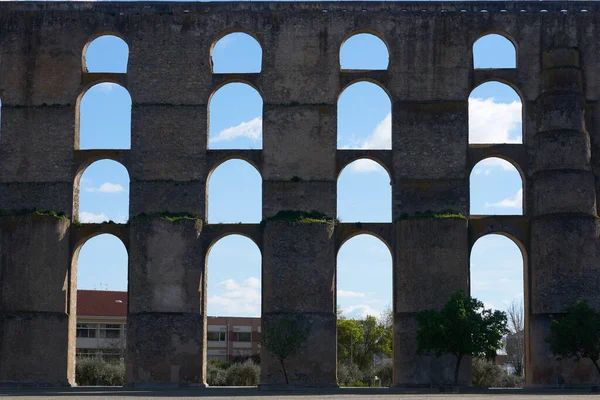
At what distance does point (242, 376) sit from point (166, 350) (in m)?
9.78

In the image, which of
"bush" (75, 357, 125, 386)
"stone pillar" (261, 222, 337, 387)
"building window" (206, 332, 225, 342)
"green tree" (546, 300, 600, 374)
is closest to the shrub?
"bush" (75, 357, 125, 386)

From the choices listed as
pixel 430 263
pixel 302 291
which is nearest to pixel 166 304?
pixel 302 291

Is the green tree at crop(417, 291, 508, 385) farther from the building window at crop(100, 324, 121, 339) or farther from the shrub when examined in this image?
the building window at crop(100, 324, 121, 339)

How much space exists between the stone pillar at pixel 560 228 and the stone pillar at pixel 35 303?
1876 cm

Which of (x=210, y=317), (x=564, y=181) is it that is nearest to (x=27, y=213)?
(x=564, y=181)

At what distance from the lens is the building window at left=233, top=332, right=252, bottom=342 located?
274 feet

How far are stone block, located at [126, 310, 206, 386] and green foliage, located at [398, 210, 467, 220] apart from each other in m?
9.47

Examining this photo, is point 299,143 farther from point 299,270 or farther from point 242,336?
point 242,336

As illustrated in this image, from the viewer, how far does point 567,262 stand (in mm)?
43812

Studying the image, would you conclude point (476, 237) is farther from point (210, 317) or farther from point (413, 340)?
point (210, 317)

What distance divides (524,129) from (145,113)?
15.8 meters

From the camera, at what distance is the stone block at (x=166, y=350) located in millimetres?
43844

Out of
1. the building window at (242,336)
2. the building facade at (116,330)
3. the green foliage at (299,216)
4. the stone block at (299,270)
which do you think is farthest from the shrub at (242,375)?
the building window at (242,336)

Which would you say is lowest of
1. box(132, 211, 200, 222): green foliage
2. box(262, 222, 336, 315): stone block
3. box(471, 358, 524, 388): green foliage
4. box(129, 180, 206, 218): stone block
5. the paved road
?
the paved road
